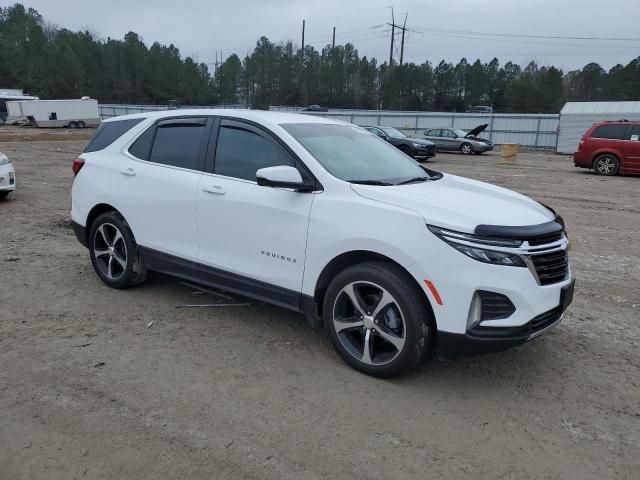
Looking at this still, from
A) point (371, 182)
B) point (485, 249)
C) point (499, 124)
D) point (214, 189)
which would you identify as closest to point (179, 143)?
point (214, 189)

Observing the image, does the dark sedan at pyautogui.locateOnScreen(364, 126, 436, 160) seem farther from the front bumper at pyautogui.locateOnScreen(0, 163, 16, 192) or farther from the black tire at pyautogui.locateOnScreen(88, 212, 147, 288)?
the black tire at pyautogui.locateOnScreen(88, 212, 147, 288)

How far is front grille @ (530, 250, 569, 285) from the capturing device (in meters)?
3.24

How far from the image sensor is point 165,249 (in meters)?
4.70

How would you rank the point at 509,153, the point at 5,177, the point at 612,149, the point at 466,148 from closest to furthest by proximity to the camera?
the point at 5,177 < the point at 612,149 < the point at 509,153 < the point at 466,148

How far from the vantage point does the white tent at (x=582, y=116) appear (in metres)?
27.1

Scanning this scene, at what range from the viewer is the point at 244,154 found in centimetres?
423

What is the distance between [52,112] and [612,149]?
140ft

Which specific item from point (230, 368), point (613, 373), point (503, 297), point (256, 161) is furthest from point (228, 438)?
point (613, 373)

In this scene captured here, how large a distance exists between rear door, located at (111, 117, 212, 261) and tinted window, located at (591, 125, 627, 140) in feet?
54.7

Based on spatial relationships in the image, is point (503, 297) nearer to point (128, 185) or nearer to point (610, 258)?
point (128, 185)

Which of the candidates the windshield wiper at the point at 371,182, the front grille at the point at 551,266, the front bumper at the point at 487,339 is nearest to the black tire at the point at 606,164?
the front grille at the point at 551,266

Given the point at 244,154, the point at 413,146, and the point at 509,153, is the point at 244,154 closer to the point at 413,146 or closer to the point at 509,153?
the point at 413,146

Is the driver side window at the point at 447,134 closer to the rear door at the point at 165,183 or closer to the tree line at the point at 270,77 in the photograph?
the rear door at the point at 165,183

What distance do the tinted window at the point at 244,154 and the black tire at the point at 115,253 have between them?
136 cm
